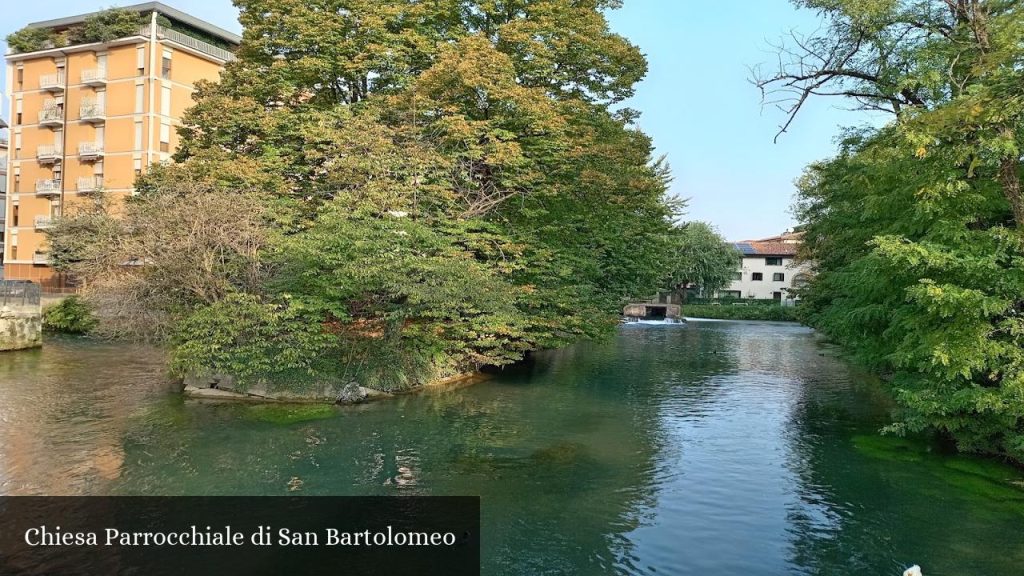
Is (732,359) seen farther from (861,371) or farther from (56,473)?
(56,473)

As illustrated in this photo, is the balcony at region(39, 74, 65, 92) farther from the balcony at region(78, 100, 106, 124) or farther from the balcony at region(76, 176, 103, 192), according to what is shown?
the balcony at region(76, 176, 103, 192)

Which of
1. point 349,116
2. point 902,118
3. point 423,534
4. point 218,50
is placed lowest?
point 423,534

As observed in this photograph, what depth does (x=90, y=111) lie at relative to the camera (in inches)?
1833

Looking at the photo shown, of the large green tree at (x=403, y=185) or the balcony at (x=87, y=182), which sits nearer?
the large green tree at (x=403, y=185)

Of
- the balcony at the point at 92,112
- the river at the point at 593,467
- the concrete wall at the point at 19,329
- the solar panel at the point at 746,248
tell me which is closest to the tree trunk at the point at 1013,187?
the river at the point at 593,467

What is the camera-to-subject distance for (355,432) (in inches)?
598

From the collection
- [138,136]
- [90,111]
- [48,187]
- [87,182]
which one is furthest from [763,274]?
[48,187]

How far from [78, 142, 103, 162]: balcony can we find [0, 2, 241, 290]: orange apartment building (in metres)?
0.07

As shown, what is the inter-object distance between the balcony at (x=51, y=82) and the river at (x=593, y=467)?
117 ft

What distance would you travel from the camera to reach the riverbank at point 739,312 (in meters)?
67.8

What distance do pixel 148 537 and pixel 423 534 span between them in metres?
3.83

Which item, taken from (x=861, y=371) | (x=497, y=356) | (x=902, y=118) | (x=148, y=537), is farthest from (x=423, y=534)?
(x=861, y=371)

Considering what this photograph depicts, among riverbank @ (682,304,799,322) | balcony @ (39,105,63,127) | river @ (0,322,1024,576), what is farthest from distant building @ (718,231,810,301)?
balcony @ (39,105,63,127)
